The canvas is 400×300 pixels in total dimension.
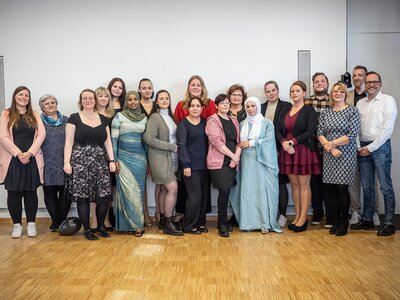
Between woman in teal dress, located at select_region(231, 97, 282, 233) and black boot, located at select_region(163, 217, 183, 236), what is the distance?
26.2 inches

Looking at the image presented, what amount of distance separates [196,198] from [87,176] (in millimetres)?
1103

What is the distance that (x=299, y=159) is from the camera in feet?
14.8

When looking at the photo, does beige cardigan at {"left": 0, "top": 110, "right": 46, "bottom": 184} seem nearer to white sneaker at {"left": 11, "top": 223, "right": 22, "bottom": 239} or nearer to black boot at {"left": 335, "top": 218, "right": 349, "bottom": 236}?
white sneaker at {"left": 11, "top": 223, "right": 22, "bottom": 239}

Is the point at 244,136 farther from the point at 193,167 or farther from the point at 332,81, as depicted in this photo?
the point at 332,81

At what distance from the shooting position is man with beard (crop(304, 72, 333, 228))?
471cm

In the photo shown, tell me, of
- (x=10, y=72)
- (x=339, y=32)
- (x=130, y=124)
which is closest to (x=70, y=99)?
(x=10, y=72)

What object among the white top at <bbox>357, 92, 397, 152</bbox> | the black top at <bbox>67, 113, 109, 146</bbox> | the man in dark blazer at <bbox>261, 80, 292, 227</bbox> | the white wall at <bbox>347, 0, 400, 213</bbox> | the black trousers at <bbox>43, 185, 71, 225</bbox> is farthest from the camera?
the white wall at <bbox>347, 0, 400, 213</bbox>

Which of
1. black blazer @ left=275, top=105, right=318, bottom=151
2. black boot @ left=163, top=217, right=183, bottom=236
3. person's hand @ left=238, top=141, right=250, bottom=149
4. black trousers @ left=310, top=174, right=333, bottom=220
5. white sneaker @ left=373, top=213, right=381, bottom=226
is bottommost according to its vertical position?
white sneaker @ left=373, top=213, right=381, bottom=226

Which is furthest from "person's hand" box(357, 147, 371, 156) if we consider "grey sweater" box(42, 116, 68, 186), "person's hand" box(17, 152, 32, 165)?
"person's hand" box(17, 152, 32, 165)

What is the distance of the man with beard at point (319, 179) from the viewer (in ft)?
15.5

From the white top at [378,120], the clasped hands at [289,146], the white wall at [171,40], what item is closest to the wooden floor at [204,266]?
the clasped hands at [289,146]

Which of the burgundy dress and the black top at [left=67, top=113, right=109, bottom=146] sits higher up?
the black top at [left=67, top=113, right=109, bottom=146]

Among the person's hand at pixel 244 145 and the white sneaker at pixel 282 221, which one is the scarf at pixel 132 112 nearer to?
the person's hand at pixel 244 145

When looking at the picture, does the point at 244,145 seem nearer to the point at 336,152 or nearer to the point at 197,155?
the point at 197,155
